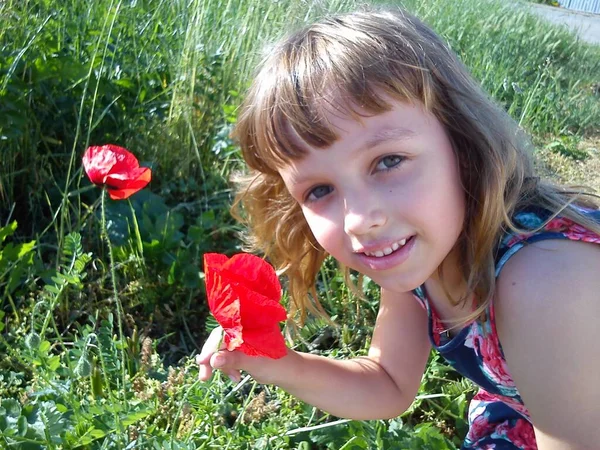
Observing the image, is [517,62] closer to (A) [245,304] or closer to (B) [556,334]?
(B) [556,334]

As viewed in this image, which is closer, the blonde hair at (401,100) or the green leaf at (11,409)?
the blonde hair at (401,100)

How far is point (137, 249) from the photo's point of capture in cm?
212

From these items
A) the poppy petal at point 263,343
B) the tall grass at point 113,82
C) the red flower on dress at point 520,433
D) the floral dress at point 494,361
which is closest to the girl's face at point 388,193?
the floral dress at point 494,361

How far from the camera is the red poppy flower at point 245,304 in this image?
3.14ft

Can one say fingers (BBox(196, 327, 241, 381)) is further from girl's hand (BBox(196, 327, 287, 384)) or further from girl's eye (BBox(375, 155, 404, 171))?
girl's eye (BBox(375, 155, 404, 171))

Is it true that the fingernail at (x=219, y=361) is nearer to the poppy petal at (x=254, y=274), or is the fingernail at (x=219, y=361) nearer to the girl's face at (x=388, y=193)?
the poppy petal at (x=254, y=274)

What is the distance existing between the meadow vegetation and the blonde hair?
16.9 inches

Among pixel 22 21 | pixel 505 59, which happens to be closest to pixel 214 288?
pixel 22 21

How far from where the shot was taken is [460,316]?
4.53 ft

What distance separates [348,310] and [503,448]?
69 cm

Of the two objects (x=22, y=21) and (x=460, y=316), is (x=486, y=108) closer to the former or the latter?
(x=460, y=316)

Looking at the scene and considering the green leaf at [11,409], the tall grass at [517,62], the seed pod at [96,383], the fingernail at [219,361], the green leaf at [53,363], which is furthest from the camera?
the tall grass at [517,62]

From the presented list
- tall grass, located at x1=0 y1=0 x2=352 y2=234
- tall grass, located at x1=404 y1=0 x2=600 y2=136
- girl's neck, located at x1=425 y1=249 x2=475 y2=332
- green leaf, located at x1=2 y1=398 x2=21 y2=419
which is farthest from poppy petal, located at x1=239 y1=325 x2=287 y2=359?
tall grass, located at x1=404 y1=0 x2=600 y2=136

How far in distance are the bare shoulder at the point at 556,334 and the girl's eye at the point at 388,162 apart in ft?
0.84
